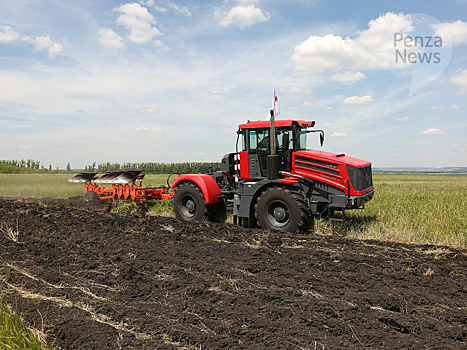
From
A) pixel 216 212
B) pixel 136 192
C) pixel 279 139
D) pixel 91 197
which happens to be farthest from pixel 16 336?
pixel 91 197

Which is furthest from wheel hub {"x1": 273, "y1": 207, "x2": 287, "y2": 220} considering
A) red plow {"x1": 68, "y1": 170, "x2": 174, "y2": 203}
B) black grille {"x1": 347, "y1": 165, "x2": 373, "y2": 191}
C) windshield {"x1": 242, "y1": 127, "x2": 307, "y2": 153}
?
red plow {"x1": 68, "y1": 170, "x2": 174, "y2": 203}

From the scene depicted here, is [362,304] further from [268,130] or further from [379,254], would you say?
[268,130]

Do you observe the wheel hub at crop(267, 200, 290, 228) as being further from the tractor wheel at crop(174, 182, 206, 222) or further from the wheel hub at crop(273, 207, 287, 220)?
the tractor wheel at crop(174, 182, 206, 222)

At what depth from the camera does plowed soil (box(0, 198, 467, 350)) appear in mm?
3301

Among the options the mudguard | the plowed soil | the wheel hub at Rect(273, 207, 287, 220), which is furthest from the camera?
the mudguard

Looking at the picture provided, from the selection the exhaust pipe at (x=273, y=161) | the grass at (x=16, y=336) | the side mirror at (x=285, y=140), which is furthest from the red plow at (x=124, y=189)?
the grass at (x=16, y=336)

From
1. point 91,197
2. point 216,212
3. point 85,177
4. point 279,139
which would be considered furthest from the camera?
point 85,177

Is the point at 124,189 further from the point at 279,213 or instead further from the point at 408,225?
the point at 408,225

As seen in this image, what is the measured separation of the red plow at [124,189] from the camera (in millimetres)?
11516

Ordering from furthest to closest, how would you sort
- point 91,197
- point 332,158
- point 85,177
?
point 85,177 < point 91,197 < point 332,158

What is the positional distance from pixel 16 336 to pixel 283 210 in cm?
575

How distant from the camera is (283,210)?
7898mm

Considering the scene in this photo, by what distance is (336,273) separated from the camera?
503cm

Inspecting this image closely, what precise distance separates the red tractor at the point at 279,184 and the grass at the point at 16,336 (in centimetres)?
543
